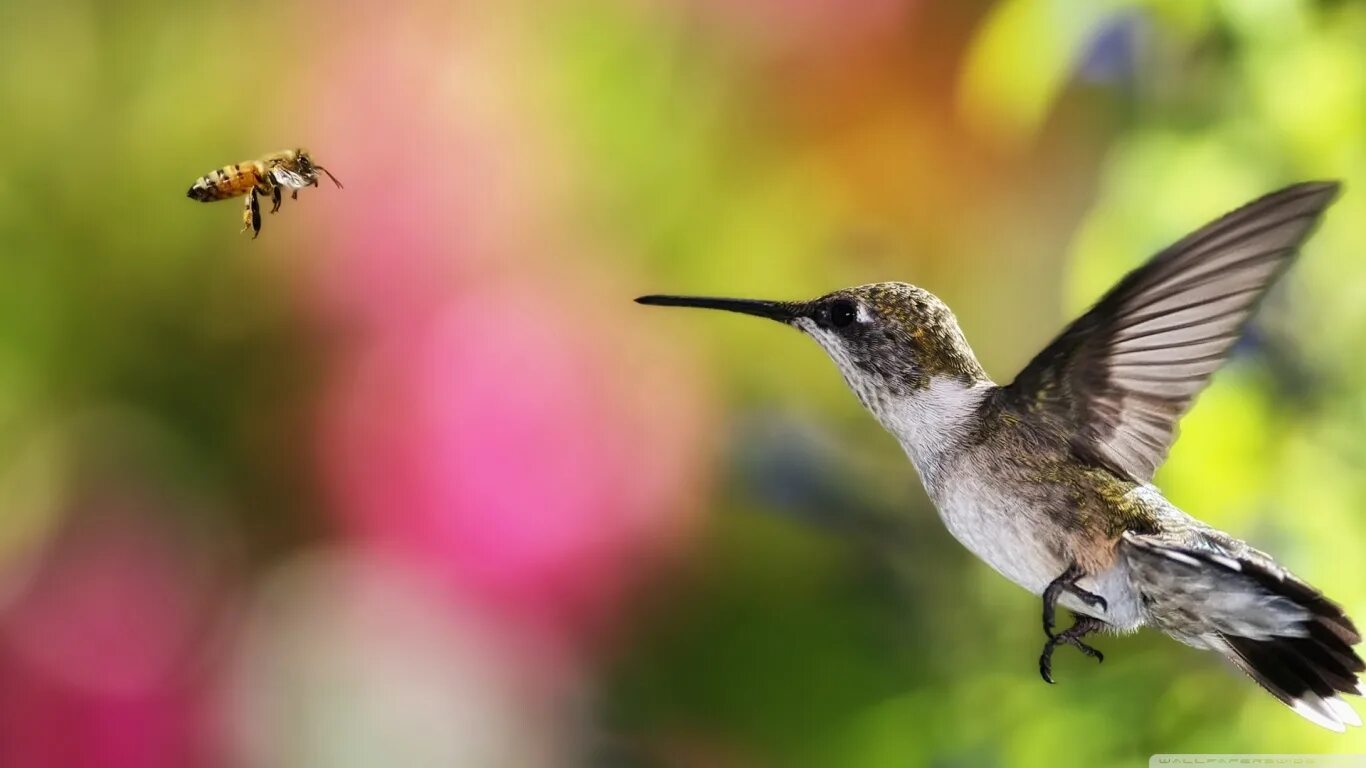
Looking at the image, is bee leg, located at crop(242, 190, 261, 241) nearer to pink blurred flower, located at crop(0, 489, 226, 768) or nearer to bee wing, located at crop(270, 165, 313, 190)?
bee wing, located at crop(270, 165, 313, 190)

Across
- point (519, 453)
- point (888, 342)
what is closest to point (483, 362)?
point (519, 453)

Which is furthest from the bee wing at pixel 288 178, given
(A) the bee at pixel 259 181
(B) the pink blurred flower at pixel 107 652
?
(B) the pink blurred flower at pixel 107 652

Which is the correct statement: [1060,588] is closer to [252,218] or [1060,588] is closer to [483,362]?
[483,362]

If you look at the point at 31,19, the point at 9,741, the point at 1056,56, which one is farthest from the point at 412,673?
the point at 1056,56

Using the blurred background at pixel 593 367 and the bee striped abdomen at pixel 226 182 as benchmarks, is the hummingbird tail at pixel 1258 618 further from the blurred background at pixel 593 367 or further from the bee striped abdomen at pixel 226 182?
the bee striped abdomen at pixel 226 182

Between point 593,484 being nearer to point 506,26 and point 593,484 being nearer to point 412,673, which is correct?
point 412,673

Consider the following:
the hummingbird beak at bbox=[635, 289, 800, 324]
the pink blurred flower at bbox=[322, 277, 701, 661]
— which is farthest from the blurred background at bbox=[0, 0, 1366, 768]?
the hummingbird beak at bbox=[635, 289, 800, 324]

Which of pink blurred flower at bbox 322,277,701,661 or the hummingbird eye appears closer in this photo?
the hummingbird eye
